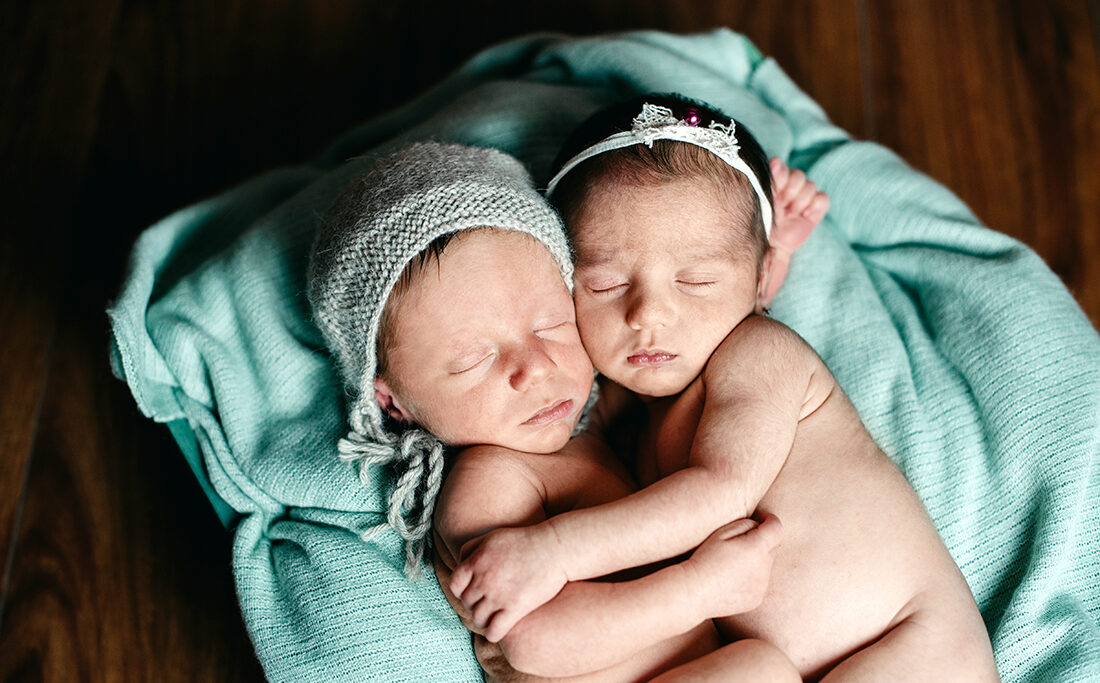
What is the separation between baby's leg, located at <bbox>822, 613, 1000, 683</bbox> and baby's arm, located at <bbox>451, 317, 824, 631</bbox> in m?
0.24

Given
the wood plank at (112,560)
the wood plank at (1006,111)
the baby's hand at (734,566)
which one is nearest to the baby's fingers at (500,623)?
the baby's hand at (734,566)

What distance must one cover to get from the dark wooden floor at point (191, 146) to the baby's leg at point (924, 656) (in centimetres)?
103

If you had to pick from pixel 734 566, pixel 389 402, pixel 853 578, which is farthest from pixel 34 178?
pixel 853 578

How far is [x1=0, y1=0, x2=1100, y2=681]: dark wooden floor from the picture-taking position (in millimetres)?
1686

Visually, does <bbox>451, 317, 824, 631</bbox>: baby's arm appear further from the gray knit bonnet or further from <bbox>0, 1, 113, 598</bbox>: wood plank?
<bbox>0, 1, 113, 598</bbox>: wood plank

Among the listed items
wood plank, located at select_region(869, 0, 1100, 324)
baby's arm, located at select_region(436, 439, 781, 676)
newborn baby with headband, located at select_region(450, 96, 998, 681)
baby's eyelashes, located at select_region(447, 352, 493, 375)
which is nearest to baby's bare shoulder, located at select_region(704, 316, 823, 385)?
newborn baby with headband, located at select_region(450, 96, 998, 681)

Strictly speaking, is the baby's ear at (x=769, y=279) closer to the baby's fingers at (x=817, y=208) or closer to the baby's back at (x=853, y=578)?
the baby's fingers at (x=817, y=208)

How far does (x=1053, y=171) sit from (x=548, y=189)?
1329 millimetres

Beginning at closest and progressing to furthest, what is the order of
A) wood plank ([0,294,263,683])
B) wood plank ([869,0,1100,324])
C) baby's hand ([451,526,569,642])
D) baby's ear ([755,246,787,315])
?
baby's hand ([451,526,569,642]) < baby's ear ([755,246,787,315]) < wood plank ([0,294,263,683]) < wood plank ([869,0,1100,324])

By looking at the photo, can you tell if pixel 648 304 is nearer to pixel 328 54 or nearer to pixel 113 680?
pixel 113 680

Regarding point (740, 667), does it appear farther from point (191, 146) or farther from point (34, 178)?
point (34, 178)

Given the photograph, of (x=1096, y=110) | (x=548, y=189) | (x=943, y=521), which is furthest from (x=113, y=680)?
(x=1096, y=110)

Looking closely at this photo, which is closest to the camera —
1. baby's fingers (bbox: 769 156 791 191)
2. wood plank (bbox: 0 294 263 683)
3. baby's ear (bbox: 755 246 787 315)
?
baby's ear (bbox: 755 246 787 315)

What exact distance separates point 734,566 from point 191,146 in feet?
5.47
